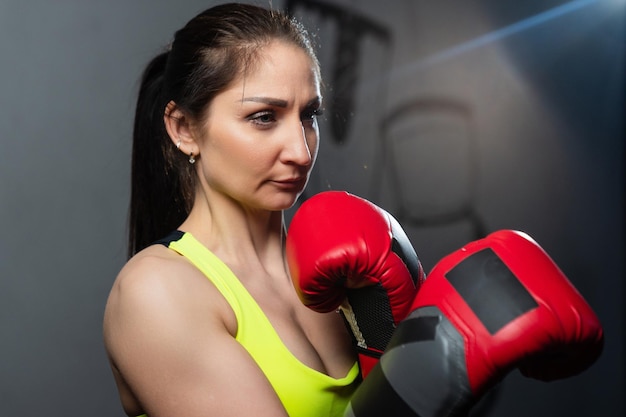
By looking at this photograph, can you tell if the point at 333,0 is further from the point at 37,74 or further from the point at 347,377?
the point at 347,377

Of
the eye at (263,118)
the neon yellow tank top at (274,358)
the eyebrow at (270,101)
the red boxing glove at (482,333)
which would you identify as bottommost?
the neon yellow tank top at (274,358)

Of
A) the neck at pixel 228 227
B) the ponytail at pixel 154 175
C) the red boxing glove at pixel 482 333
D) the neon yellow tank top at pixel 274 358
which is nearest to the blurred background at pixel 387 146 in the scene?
the ponytail at pixel 154 175

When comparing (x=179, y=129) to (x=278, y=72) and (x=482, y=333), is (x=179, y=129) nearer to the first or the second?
(x=278, y=72)

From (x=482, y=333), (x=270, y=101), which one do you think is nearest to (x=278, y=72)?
(x=270, y=101)

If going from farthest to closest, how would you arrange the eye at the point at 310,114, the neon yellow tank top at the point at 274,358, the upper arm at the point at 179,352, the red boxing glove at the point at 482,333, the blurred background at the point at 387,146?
the blurred background at the point at 387,146 → the eye at the point at 310,114 → the neon yellow tank top at the point at 274,358 → the upper arm at the point at 179,352 → the red boxing glove at the point at 482,333

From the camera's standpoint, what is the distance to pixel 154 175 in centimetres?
148

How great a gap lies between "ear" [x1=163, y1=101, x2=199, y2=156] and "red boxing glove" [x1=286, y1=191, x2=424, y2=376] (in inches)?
10.3

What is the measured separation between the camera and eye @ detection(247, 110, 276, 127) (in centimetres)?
126

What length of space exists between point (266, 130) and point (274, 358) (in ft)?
1.16

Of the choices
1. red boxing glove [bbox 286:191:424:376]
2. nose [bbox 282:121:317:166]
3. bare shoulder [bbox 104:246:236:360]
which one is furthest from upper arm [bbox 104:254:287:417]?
nose [bbox 282:121:317:166]

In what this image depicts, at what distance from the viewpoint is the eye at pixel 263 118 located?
4.15ft

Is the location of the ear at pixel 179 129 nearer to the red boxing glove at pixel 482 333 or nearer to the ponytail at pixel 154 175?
the ponytail at pixel 154 175

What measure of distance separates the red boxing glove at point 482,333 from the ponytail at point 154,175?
23.7 inches

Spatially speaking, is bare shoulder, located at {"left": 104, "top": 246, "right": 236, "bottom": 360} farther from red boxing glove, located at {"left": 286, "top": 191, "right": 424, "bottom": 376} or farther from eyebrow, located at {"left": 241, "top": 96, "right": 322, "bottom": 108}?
eyebrow, located at {"left": 241, "top": 96, "right": 322, "bottom": 108}
